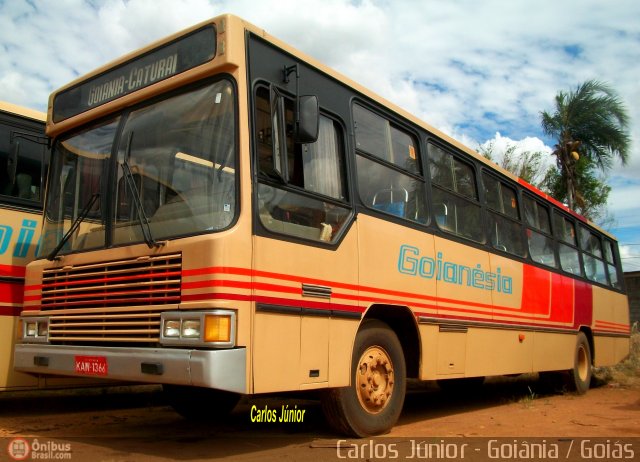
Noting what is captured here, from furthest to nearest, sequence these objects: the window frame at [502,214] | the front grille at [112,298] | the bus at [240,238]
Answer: the window frame at [502,214] < the front grille at [112,298] < the bus at [240,238]

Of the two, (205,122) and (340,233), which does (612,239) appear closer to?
(340,233)

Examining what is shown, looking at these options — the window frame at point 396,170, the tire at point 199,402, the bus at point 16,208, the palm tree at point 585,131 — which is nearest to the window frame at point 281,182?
the window frame at point 396,170

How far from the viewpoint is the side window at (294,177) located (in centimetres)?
469

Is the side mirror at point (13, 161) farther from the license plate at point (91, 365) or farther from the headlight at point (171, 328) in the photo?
the headlight at point (171, 328)

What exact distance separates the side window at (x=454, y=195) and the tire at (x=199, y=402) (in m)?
2.97

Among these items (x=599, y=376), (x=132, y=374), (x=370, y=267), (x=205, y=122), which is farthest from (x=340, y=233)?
(x=599, y=376)

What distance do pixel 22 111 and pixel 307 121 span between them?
12.4 ft

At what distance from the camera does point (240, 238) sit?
4.36 m

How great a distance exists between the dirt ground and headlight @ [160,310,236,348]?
38.9 inches

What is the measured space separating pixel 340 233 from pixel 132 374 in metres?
1.98

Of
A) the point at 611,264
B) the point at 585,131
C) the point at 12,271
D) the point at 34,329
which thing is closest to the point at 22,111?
the point at 12,271

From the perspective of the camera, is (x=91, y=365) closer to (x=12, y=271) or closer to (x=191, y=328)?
(x=191, y=328)

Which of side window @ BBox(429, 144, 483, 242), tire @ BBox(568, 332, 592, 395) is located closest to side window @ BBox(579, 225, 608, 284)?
tire @ BBox(568, 332, 592, 395)

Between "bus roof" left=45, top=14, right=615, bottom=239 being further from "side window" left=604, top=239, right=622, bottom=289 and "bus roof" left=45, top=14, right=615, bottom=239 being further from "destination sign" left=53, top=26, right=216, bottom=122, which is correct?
"side window" left=604, top=239, right=622, bottom=289
